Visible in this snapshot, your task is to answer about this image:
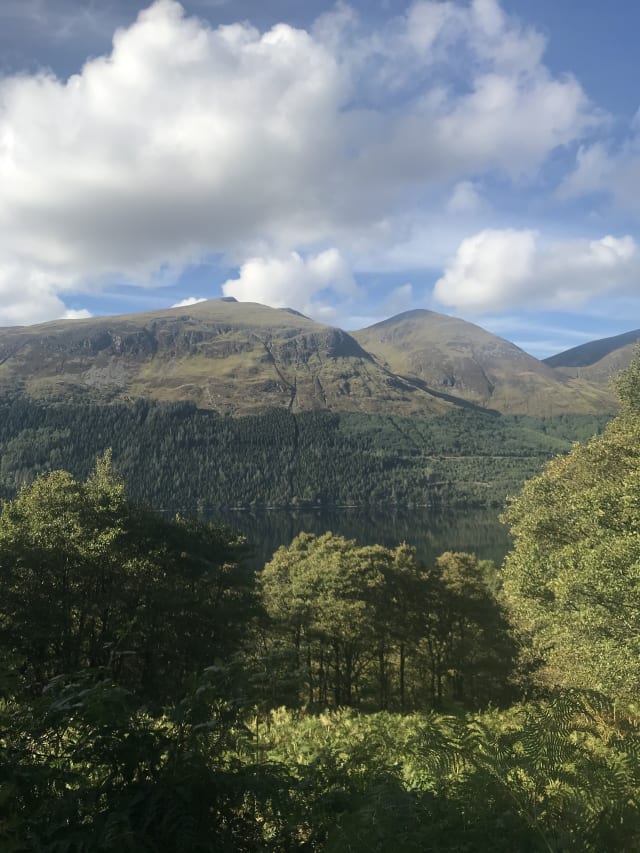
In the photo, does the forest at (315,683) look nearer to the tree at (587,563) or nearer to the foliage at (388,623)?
the tree at (587,563)

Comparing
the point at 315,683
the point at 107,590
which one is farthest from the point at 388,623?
the point at 107,590

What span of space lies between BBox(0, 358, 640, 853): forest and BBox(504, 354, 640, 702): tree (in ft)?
0.36

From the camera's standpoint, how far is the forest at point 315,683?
4.32 metres

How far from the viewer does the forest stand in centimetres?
432

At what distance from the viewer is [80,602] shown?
23.8m

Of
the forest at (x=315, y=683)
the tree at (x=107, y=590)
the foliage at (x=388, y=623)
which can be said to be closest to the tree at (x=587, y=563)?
the forest at (x=315, y=683)

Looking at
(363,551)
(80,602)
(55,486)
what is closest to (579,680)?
(363,551)

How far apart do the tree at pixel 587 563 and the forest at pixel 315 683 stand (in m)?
0.11

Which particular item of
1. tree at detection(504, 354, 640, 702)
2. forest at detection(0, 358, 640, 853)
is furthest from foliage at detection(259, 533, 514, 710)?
tree at detection(504, 354, 640, 702)

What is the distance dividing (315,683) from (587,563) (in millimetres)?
27537

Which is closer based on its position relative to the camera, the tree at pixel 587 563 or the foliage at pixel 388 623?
the tree at pixel 587 563

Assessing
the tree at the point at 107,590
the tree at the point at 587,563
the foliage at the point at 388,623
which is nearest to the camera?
the tree at the point at 587,563

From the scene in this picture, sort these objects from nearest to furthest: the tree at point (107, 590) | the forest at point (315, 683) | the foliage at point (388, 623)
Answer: the forest at point (315, 683)
the tree at point (107, 590)
the foliage at point (388, 623)

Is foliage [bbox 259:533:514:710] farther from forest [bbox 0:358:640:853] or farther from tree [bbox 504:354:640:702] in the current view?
tree [bbox 504:354:640:702]
